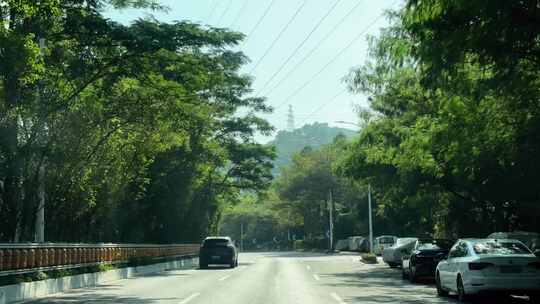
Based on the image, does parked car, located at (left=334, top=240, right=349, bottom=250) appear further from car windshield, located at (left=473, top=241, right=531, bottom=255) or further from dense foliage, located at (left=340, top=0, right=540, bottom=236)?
car windshield, located at (left=473, top=241, right=531, bottom=255)

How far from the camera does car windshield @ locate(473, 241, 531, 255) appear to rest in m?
14.7

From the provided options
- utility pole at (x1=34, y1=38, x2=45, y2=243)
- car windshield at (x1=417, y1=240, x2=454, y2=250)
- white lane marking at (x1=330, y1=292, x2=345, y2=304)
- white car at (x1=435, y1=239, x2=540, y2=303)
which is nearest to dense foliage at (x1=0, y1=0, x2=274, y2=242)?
utility pole at (x1=34, y1=38, x2=45, y2=243)

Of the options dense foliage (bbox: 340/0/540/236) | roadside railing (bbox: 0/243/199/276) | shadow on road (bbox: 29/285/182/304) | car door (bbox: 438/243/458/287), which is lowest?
shadow on road (bbox: 29/285/182/304)

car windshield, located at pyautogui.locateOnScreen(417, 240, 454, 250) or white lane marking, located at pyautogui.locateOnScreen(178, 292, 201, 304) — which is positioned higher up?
car windshield, located at pyautogui.locateOnScreen(417, 240, 454, 250)

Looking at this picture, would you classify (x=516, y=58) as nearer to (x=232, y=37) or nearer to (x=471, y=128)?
(x=471, y=128)

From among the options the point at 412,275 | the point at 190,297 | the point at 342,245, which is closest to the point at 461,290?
the point at 190,297

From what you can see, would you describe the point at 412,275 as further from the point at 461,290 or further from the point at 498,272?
the point at 498,272

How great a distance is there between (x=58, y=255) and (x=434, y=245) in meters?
11.6

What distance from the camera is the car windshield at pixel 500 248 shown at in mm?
14727

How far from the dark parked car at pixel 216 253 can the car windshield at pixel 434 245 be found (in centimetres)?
1422

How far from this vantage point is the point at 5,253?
16.3 metres

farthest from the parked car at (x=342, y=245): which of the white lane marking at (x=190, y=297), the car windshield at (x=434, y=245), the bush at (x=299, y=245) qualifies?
the white lane marking at (x=190, y=297)

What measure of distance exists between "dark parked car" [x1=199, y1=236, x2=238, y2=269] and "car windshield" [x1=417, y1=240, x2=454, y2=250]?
1422cm

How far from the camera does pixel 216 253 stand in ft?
116
